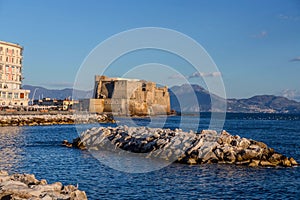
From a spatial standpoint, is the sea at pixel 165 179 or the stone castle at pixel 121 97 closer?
the sea at pixel 165 179

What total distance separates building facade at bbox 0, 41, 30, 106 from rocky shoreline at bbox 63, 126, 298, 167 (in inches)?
1948

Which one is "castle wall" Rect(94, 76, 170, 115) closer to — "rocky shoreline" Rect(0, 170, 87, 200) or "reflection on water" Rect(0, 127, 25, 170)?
"reflection on water" Rect(0, 127, 25, 170)

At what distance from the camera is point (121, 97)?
97.2m

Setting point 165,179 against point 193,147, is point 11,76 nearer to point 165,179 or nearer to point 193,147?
point 193,147

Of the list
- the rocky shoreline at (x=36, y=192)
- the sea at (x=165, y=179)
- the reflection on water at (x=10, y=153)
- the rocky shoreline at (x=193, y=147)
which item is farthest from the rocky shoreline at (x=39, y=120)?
the rocky shoreline at (x=36, y=192)

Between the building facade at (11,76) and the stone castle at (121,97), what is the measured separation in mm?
22319

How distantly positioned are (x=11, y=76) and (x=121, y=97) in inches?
1169

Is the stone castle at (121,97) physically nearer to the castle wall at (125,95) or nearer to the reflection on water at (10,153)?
the castle wall at (125,95)

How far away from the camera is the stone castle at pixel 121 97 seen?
97.2 m

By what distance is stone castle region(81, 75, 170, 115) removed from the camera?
97.2m

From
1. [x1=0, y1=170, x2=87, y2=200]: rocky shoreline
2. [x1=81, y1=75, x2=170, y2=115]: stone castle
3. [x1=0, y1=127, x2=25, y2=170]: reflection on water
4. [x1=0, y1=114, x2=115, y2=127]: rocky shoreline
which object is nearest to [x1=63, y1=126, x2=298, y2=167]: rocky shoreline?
[x1=0, y1=127, x2=25, y2=170]: reflection on water

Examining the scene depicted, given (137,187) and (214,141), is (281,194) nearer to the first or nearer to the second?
(137,187)

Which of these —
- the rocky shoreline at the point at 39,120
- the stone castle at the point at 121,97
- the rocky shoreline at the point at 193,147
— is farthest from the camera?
the stone castle at the point at 121,97

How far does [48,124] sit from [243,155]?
41259mm
